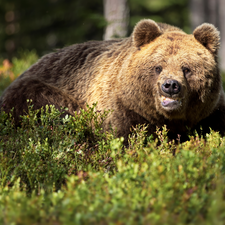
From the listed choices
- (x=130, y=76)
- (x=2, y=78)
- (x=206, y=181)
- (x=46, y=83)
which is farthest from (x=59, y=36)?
(x=206, y=181)

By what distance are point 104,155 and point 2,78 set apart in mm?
5870

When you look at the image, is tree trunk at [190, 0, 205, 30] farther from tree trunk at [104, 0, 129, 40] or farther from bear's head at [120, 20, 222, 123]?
bear's head at [120, 20, 222, 123]

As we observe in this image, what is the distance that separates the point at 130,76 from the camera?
481 cm

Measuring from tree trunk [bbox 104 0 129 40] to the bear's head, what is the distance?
15.8 ft

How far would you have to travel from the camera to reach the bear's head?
4363 millimetres

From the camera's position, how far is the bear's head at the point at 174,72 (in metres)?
4.36

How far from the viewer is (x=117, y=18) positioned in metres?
9.76

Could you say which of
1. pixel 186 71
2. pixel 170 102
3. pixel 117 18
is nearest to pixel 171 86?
pixel 170 102

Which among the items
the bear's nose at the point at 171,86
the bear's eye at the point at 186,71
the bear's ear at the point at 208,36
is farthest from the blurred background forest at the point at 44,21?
the bear's nose at the point at 171,86

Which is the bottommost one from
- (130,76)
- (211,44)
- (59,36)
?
(59,36)

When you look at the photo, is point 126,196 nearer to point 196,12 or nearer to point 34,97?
point 34,97

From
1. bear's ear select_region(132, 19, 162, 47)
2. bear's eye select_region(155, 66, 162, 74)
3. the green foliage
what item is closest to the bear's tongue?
bear's eye select_region(155, 66, 162, 74)

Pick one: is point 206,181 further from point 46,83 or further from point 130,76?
point 46,83

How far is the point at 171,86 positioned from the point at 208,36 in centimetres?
101
